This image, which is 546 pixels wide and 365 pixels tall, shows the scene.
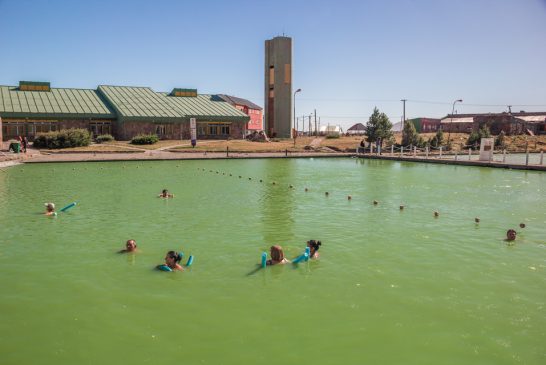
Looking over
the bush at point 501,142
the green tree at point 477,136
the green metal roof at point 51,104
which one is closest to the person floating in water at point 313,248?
the green metal roof at point 51,104

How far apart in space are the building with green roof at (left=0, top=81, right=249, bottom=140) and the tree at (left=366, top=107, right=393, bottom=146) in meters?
18.1

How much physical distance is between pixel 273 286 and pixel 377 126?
2107 inches

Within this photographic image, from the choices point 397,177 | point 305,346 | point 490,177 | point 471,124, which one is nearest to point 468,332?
point 305,346

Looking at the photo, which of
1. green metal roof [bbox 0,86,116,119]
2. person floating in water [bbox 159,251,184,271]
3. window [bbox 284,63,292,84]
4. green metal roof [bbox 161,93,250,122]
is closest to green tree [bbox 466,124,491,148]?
window [bbox 284,63,292,84]

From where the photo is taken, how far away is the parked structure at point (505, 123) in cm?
7950

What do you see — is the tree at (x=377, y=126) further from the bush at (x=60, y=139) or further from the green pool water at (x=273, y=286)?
the green pool water at (x=273, y=286)

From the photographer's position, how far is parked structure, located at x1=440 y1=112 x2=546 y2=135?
79.5 m

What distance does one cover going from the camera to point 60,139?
48.4m

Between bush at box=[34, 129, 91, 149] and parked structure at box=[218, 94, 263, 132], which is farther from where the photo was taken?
parked structure at box=[218, 94, 263, 132]

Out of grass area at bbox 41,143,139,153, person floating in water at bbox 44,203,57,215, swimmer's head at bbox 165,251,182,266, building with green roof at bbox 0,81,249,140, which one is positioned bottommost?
swimmer's head at bbox 165,251,182,266

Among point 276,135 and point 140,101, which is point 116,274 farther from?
point 276,135

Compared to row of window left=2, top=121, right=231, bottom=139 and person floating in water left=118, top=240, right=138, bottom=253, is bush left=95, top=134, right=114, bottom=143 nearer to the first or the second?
row of window left=2, top=121, right=231, bottom=139

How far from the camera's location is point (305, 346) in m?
6.79

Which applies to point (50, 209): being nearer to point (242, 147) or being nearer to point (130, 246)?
point (130, 246)
